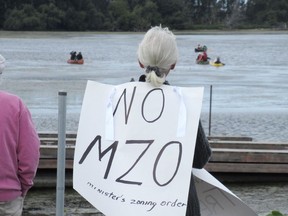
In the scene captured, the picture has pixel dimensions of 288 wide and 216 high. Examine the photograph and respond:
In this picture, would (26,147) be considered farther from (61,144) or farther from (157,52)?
(157,52)

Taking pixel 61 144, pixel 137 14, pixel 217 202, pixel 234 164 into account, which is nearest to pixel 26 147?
pixel 61 144

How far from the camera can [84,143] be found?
3.67 m

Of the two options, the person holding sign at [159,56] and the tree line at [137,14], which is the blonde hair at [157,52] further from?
the tree line at [137,14]

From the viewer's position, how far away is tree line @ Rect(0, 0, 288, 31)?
123 meters

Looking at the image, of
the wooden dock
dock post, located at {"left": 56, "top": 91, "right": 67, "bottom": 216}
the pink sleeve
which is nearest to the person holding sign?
dock post, located at {"left": 56, "top": 91, "right": 67, "bottom": 216}

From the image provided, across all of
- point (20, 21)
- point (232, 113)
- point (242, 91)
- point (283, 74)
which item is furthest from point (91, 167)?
point (20, 21)

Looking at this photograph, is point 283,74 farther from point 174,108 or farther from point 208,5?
point 208,5

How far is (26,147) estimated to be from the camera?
3865 mm

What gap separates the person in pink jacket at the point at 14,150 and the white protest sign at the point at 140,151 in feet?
1.07

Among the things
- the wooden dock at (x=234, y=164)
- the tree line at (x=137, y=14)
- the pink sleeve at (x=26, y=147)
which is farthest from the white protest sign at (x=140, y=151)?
the tree line at (x=137, y=14)

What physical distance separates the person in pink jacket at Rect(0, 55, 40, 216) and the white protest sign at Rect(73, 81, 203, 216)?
0.33 meters

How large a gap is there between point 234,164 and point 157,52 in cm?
665

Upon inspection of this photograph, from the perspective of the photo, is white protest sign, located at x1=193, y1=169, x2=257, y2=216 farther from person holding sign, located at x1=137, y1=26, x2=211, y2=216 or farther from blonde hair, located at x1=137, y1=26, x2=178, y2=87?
blonde hair, located at x1=137, y1=26, x2=178, y2=87

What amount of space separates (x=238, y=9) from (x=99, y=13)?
142ft
